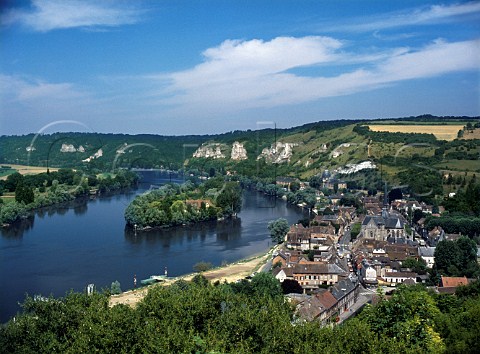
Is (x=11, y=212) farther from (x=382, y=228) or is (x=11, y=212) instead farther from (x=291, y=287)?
(x=382, y=228)

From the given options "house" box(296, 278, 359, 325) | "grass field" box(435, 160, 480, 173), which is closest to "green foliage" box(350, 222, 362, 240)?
"house" box(296, 278, 359, 325)

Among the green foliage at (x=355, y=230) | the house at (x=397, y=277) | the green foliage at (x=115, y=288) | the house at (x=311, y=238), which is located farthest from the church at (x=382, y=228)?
the green foliage at (x=115, y=288)

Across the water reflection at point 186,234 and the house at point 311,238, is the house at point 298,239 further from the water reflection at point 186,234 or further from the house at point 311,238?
the water reflection at point 186,234

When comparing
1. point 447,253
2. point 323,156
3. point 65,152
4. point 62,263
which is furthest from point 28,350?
point 65,152

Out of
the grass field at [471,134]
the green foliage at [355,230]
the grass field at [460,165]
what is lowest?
the green foliage at [355,230]

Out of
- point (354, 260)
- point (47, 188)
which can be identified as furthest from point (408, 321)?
point (47, 188)

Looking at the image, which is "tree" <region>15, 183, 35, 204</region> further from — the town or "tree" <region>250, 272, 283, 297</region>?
"tree" <region>250, 272, 283, 297</region>
